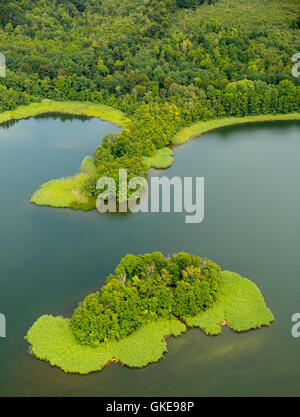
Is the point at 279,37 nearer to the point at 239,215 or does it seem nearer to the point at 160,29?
the point at 160,29

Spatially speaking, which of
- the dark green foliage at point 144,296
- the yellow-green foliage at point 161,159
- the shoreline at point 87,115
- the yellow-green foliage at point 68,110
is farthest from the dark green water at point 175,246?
the yellow-green foliage at point 68,110

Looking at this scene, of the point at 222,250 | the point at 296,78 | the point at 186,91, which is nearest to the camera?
the point at 222,250

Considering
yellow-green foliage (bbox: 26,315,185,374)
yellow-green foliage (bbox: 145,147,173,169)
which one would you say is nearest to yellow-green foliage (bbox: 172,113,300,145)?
yellow-green foliage (bbox: 145,147,173,169)

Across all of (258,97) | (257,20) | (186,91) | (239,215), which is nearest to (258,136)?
(258,97)

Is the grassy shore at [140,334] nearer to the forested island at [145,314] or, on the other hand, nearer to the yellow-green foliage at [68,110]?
the forested island at [145,314]

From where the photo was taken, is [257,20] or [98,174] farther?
[257,20]

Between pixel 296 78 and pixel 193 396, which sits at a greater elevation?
pixel 296 78

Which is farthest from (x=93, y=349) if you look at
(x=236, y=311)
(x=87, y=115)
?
(x=87, y=115)

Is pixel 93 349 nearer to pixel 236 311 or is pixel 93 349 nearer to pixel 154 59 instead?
pixel 236 311
